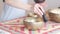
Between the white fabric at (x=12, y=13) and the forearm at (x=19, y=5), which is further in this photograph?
the white fabric at (x=12, y=13)

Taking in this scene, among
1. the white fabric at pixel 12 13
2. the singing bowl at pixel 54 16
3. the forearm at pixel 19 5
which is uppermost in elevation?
the forearm at pixel 19 5

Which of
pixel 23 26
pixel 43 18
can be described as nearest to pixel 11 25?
pixel 23 26

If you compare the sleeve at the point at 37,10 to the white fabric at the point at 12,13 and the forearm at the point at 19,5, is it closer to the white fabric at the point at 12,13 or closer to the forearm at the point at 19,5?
the forearm at the point at 19,5

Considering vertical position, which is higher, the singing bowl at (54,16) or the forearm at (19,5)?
the forearm at (19,5)

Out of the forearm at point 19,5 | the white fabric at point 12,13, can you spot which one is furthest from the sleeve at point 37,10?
the white fabric at point 12,13

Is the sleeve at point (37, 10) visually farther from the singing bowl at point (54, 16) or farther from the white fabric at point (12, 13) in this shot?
the white fabric at point (12, 13)

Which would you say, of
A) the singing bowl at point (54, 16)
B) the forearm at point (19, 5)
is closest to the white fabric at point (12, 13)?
the forearm at point (19, 5)

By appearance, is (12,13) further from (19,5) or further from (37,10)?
(37,10)

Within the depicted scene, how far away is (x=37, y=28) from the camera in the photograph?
79cm

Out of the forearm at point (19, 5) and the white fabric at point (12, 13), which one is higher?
the forearm at point (19, 5)

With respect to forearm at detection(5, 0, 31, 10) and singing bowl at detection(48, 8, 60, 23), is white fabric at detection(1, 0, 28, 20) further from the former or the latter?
singing bowl at detection(48, 8, 60, 23)

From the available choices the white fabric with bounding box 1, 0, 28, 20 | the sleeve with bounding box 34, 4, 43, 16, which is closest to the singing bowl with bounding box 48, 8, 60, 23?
the sleeve with bounding box 34, 4, 43, 16

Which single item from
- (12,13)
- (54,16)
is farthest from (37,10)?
(12,13)

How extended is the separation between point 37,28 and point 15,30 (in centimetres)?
12
